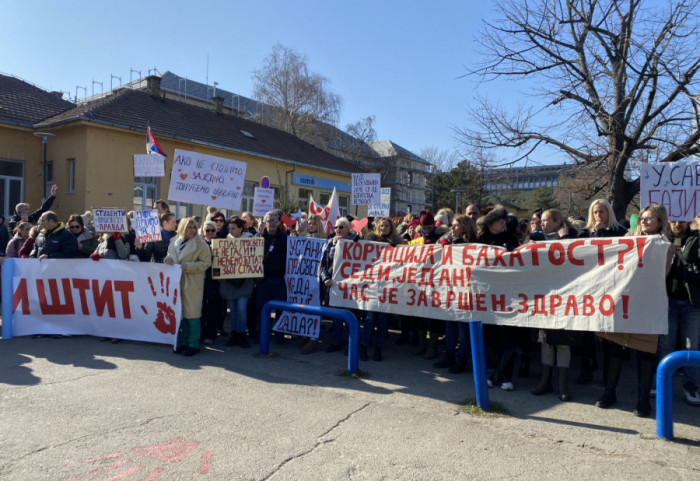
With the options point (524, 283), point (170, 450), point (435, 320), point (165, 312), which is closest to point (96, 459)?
point (170, 450)

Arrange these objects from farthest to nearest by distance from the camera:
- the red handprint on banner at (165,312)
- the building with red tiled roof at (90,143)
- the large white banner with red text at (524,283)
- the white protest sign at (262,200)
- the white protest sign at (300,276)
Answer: the building with red tiled roof at (90,143)
the white protest sign at (262,200)
the white protest sign at (300,276)
the red handprint on banner at (165,312)
the large white banner with red text at (524,283)

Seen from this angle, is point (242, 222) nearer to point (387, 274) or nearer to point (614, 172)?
point (387, 274)

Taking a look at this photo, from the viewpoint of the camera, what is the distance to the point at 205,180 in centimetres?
927

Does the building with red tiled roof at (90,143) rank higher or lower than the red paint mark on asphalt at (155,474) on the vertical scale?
higher

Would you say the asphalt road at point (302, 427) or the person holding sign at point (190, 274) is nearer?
the asphalt road at point (302, 427)

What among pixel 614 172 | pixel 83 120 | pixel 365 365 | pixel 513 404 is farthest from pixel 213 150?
pixel 513 404

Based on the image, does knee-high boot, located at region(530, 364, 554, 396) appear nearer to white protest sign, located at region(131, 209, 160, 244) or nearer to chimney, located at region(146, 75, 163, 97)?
white protest sign, located at region(131, 209, 160, 244)

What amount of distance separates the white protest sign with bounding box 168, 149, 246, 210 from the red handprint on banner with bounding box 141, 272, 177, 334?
6.99 ft

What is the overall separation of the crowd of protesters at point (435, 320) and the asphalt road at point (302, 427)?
1.12 feet

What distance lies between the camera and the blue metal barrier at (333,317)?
19.3ft

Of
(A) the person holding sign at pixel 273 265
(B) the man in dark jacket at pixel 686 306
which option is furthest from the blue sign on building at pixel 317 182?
(B) the man in dark jacket at pixel 686 306

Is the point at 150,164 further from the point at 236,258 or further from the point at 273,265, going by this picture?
the point at 273,265

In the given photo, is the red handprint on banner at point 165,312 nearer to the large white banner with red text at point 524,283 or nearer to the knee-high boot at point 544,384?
the large white banner with red text at point 524,283

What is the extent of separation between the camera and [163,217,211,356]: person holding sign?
6926 millimetres
